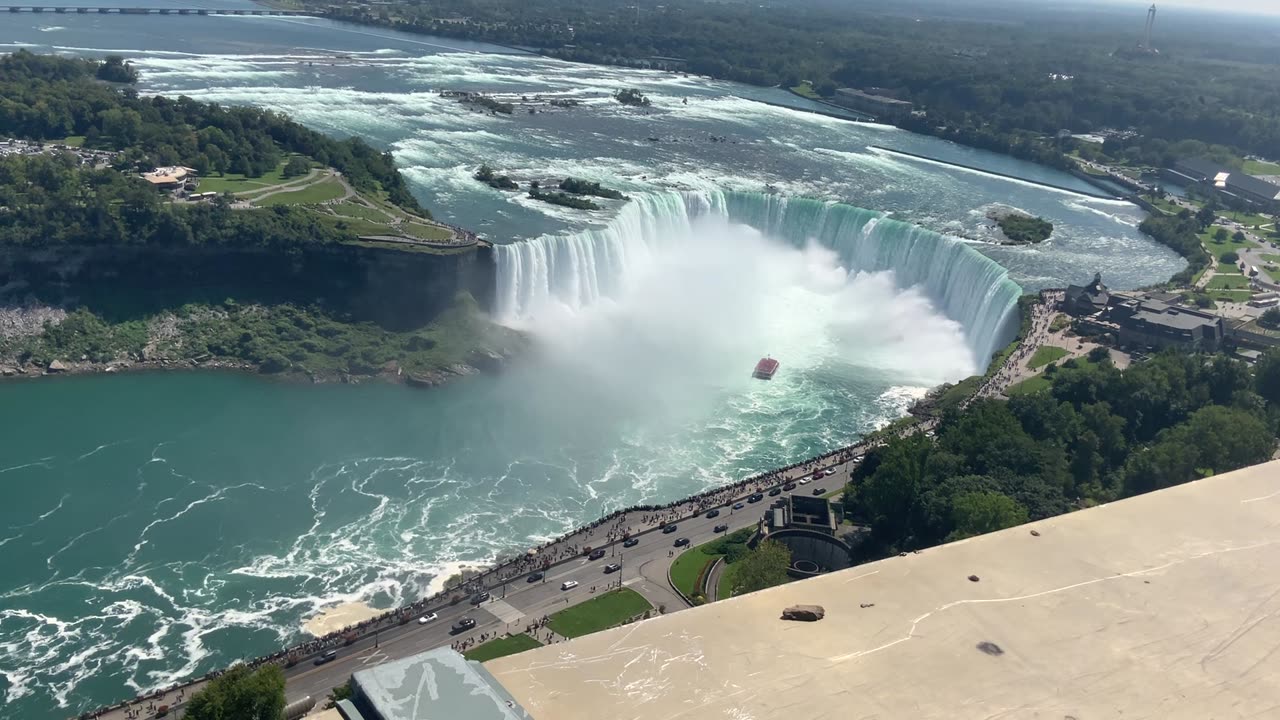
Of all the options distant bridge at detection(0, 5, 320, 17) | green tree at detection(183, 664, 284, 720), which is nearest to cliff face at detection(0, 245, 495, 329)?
green tree at detection(183, 664, 284, 720)

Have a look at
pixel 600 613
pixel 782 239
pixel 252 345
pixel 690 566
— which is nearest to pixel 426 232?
pixel 252 345

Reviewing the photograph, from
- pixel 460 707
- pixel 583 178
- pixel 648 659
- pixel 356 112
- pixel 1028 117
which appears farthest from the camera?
pixel 1028 117

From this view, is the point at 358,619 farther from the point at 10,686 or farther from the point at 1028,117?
the point at 1028,117

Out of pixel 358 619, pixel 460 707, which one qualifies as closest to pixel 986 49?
pixel 358 619

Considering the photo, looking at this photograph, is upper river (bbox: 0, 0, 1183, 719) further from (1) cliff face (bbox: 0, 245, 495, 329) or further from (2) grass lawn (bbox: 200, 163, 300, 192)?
Result: (2) grass lawn (bbox: 200, 163, 300, 192)

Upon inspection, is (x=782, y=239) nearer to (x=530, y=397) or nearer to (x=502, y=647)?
(x=530, y=397)

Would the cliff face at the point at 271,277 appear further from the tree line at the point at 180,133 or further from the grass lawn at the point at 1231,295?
the grass lawn at the point at 1231,295

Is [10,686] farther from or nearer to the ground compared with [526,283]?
nearer to the ground
